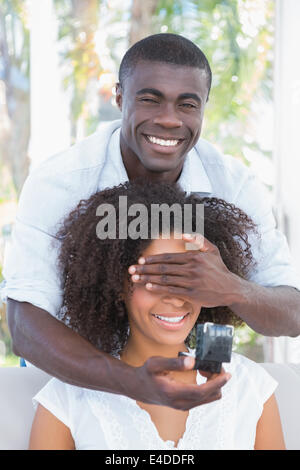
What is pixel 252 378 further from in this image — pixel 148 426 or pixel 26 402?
pixel 26 402

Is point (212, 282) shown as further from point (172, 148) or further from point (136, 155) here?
point (136, 155)

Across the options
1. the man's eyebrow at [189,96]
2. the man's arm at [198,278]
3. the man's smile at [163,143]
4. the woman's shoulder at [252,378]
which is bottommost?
the woman's shoulder at [252,378]

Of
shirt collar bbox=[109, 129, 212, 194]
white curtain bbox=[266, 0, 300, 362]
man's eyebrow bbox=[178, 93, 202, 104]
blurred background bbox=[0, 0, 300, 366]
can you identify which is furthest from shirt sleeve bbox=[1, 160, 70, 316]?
blurred background bbox=[0, 0, 300, 366]

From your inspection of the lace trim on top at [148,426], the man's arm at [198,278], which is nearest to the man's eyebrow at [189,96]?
the man's arm at [198,278]

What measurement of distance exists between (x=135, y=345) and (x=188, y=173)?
1.71 feet

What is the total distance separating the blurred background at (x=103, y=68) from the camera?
159 inches

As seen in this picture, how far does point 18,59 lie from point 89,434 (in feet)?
10.9

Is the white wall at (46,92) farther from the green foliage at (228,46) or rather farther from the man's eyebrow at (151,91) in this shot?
the man's eyebrow at (151,91)

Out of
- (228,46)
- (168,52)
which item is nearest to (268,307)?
(168,52)

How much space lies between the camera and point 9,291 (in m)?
1.55

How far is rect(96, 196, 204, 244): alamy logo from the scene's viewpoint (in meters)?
1.39

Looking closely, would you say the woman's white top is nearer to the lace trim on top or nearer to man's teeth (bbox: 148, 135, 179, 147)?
the lace trim on top

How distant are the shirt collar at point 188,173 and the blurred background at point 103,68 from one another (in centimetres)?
227

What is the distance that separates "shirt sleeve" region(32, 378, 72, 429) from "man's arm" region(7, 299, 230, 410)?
50 mm
